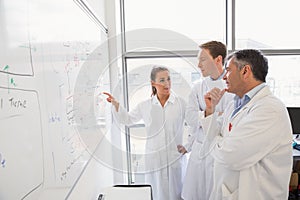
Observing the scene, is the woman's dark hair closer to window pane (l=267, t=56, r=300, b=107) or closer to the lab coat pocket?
the lab coat pocket

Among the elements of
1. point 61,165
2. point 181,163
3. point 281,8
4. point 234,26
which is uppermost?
point 281,8

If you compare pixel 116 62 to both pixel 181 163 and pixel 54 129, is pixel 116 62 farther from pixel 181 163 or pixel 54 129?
pixel 54 129

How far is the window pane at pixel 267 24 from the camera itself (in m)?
2.70

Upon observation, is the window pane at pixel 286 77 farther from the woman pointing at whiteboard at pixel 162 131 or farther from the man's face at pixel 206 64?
the woman pointing at whiteboard at pixel 162 131

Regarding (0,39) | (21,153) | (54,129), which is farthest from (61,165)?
(0,39)

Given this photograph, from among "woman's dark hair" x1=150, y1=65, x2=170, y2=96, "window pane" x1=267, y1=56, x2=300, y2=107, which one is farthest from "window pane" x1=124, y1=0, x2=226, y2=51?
"woman's dark hair" x1=150, y1=65, x2=170, y2=96

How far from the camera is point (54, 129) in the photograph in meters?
0.88

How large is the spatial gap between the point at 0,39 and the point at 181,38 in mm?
2323

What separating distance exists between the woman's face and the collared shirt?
1.89 feet

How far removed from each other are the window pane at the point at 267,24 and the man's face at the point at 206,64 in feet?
3.34

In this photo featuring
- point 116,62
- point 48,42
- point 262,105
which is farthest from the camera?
point 116,62

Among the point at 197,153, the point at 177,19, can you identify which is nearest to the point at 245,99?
the point at 197,153

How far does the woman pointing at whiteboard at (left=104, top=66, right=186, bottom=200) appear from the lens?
6.46 feet

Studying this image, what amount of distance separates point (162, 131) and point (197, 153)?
304mm
